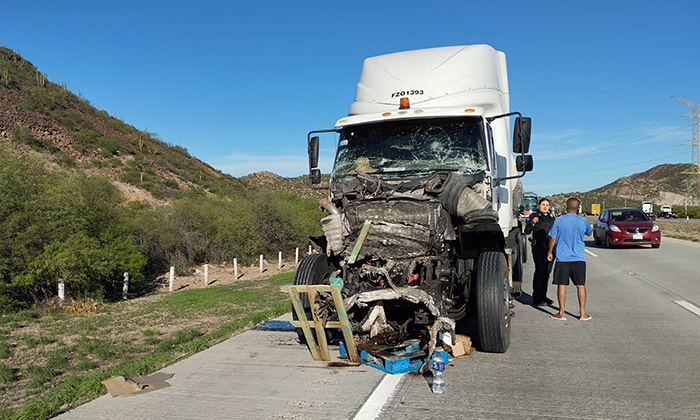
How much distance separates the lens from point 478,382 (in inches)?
212

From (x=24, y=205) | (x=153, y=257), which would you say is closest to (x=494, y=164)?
(x=24, y=205)

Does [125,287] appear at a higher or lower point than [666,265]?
lower

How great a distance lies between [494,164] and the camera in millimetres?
7434

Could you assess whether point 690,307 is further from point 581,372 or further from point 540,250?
point 581,372

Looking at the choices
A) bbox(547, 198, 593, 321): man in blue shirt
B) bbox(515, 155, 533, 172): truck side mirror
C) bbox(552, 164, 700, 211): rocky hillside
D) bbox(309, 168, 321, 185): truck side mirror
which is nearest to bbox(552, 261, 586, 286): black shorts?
bbox(547, 198, 593, 321): man in blue shirt

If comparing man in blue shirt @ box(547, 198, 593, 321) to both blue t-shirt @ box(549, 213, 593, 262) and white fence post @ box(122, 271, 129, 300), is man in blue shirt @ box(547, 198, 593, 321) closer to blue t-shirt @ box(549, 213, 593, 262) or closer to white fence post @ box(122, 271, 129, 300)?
blue t-shirt @ box(549, 213, 593, 262)

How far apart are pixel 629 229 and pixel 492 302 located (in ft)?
62.1

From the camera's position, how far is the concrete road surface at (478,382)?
15.2 feet

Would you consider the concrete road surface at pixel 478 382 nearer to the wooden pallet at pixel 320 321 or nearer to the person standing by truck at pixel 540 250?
the wooden pallet at pixel 320 321

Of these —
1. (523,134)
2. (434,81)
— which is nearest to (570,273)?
(523,134)

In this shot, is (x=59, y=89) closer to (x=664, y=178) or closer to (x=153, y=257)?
(x=153, y=257)

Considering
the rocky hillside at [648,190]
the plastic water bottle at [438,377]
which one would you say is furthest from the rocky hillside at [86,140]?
the rocky hillside at [648,190]

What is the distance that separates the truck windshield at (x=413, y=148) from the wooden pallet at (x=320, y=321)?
2083mm

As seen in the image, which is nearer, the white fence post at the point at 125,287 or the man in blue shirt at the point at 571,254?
the man in blue shirt at the point at 571,254
